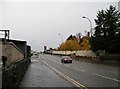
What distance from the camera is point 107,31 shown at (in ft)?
230

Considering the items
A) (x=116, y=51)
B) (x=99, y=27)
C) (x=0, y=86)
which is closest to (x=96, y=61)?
(x=116, y=51)

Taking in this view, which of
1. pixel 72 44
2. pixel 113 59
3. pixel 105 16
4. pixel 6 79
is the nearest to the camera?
pixel 6 79

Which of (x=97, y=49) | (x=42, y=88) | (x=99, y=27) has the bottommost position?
(x=42, y=88)

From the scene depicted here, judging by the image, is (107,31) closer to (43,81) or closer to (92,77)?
→ (92,77)

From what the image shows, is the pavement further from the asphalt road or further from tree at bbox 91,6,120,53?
tree at bbox 91,6,120,53

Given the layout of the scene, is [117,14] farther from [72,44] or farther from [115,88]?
[115,88]

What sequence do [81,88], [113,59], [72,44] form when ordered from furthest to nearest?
[72,44], [113,59], [81,88]

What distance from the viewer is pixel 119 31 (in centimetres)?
6781

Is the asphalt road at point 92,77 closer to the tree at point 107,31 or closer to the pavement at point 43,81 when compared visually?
the pavement at point 43,81

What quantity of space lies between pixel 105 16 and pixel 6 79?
2539 inches

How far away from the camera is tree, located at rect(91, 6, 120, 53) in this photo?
65.1m

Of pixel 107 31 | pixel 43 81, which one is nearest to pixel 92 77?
pixel 43 81

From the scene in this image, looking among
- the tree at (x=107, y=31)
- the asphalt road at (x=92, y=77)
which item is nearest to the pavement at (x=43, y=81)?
the asphalt road at (x=92, y=77)

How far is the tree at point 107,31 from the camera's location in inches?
2561
